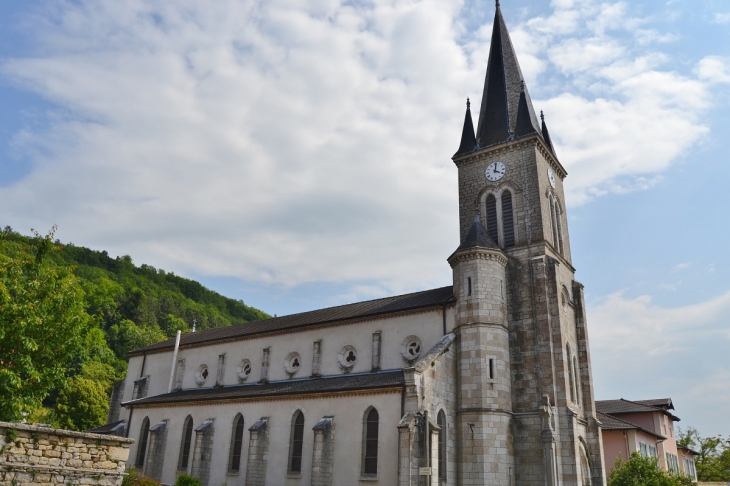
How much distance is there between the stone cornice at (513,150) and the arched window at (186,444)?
2423 cm

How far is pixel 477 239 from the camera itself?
2939 cm

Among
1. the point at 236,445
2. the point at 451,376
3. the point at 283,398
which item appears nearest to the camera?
the point at 451,376

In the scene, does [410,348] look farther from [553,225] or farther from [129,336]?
[129,336]

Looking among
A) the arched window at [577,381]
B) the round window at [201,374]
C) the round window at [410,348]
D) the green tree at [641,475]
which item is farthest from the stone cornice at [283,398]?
the green tree at [641,475]

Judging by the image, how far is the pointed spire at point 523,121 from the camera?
108 ft

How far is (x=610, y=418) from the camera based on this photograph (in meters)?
40.4

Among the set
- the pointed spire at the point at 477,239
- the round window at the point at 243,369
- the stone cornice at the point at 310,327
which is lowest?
the round window at the point at 243,369

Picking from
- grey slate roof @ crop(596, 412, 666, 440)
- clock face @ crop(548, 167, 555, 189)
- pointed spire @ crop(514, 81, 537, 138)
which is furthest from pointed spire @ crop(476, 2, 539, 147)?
grey slate roof @ crop(596, 412, 666, 440)

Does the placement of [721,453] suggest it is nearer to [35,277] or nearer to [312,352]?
[312,352]

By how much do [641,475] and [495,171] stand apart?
61.4 ft

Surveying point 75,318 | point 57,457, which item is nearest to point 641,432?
point 75,318

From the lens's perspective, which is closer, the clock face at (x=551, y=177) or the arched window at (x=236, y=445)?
the arched window at (x=236, y=445)

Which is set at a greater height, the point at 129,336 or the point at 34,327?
the point at 129,336

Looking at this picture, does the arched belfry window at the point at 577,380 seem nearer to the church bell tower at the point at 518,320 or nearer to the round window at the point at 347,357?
the church bell tower at the point at 518,320
